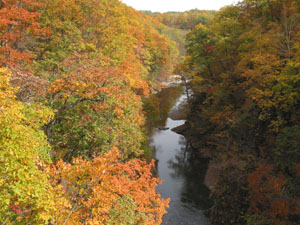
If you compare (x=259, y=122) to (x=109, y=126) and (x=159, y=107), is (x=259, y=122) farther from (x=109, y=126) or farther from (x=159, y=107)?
(x=159, y=107)

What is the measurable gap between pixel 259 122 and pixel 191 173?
762 centimetres

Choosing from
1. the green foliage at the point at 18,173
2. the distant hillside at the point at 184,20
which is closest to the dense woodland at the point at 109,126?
A: the green foliage at the point at 18,173

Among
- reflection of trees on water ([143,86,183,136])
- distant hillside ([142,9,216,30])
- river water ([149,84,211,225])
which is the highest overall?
distant hillside ([142,9,216,30])

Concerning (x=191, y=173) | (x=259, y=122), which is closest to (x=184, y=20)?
(x=191, y=173)

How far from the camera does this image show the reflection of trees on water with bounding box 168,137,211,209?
701 inches

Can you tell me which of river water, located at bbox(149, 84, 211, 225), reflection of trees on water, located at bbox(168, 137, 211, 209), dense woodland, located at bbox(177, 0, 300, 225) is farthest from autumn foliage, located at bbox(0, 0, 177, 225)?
dense woodland, located at bbox(177, 0, 300, 225)

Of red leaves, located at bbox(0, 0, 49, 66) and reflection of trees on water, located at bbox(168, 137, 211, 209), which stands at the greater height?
red leaves, located at bbox(0, 0, 49, 66)

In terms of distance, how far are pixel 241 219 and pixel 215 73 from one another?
1807 cm

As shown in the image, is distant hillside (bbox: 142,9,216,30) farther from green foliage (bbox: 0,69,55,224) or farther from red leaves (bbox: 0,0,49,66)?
green foliage (bbox: 0,69,55,224)

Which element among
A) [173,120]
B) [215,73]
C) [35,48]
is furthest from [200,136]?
[35,48]

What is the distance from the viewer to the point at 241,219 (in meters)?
14.8

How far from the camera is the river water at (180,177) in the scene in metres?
16.1

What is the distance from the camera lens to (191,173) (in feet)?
71.3

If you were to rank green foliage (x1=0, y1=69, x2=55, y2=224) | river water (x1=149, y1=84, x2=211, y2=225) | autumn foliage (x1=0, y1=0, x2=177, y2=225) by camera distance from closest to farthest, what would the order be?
green foliage (x1=0, y1=69, x2=55, y2=224) < autumn foliage (x1=0, y1=0, x2=177, y2=225) < river water (x1=149, y1=84, x2=211, y2=225)
